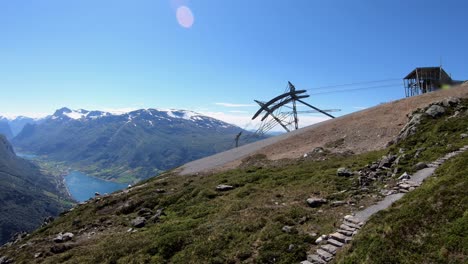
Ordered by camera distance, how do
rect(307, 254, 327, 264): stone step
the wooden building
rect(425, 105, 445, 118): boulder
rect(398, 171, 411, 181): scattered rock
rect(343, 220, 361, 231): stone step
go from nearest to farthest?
1. rect(307, 254, 327, 264): stone step
2. rect(343, 220, 361, 231): stone step
3. rect(398, 171, 411, 181): scattered rock
4. rect(425, 105, 445, 118): boulder
5. the wooden building

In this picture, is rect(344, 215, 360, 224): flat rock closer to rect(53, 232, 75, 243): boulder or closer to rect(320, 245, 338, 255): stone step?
rect(320, 245, 338, 255): stone step

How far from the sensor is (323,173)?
2653cm

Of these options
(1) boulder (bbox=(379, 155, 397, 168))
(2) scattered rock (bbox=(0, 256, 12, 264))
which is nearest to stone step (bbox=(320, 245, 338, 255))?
Answer: (1) boulder (bbox=(379, 155, 397, 168))

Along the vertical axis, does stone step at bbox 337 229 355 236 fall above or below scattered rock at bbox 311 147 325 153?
below

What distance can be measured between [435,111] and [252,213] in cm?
2624

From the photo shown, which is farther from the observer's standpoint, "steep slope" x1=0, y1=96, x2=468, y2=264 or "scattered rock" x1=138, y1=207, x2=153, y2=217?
"scattered rock" x1=138, y1=207, x2=153, y2=217

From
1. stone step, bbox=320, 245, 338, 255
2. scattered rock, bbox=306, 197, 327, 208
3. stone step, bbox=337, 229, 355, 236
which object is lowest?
stone step, bbox=320, 245, 338, 255

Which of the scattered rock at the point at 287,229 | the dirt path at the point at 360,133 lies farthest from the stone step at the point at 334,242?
the dirt path at the point at 360,133

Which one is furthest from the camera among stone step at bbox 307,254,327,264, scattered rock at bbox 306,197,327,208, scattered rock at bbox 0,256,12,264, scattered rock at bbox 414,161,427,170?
scattered rock at bbox 0,256,12,264

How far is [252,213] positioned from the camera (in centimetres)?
2009

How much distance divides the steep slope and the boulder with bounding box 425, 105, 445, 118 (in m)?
0.16

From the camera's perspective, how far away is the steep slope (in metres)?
15.5

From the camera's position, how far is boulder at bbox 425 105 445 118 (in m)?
32.5

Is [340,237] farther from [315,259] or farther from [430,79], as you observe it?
[430,79]
